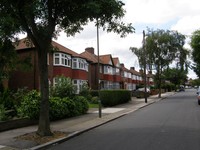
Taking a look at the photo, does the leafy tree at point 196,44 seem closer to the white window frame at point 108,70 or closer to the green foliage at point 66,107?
the white window frame at point 108,70

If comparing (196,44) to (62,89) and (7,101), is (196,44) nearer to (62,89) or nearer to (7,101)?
(62,89)

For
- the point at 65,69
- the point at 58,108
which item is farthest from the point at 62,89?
the point at 65,69

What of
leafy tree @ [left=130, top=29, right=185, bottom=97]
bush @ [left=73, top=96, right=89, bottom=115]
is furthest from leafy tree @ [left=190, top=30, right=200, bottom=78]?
bush @ [left=73, top=96, right=89, bottom=115]

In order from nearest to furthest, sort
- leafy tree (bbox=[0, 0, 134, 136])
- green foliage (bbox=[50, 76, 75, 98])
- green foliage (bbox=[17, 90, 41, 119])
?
leafy tree (bbox=[0, 0, 134, 136]), green foliage (bbox=[17, 90, 41, 119]), green foliage (bbox=[50, 76, 75, 98])

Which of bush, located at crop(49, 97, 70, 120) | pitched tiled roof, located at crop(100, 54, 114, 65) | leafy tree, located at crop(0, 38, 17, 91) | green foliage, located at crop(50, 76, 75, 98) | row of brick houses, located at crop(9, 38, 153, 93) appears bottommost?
bush, located at crop(49, 97, 70, 120)

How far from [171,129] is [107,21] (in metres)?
5.29

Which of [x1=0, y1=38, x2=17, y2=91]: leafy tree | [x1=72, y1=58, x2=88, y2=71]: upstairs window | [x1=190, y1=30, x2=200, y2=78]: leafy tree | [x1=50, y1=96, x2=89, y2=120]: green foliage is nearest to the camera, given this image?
[x1=0, y1=38, x2=17, y2=91]: leafy tree

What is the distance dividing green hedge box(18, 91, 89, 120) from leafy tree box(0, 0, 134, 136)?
13.8 ft

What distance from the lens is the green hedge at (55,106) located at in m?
17.2

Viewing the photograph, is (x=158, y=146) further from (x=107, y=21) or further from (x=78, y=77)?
(x=78, y=77)

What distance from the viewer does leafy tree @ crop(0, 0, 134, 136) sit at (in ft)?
40.0

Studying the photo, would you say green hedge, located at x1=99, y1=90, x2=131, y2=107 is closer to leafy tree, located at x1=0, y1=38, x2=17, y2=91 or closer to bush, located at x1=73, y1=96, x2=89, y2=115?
bush, located at x1=73, y1=96, x2=89, y2=115

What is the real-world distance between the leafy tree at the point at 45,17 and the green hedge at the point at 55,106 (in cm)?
419

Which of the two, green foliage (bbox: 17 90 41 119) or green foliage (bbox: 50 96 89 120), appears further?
green foliage (bbox: 50 96 89 120)
